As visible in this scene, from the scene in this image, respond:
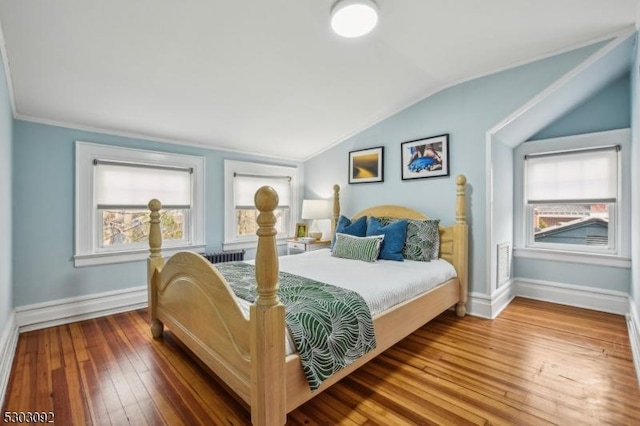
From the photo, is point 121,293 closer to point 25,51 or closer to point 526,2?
point 25,51

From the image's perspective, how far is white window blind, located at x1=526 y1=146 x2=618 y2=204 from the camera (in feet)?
10.4

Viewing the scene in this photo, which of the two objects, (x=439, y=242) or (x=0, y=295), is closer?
(x=0, y=295)

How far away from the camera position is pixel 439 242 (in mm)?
3176

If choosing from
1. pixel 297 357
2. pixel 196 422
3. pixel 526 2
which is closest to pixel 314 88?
pixel 526 2

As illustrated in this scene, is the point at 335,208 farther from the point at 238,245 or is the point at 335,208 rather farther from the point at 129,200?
the point at 129,200

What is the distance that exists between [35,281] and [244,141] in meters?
2.53

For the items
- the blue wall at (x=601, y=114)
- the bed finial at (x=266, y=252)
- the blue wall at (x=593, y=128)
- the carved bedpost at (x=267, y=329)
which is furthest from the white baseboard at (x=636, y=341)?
the bed finial at (x=266, y=252)

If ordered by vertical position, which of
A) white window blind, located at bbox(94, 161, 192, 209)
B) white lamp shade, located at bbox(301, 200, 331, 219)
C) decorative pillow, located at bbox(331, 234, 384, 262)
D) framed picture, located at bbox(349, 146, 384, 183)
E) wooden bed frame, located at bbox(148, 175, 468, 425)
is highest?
framed picture, located at bbox(349, 146, 384, 183)

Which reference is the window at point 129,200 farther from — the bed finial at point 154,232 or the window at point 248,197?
the bed finial at point 154,232

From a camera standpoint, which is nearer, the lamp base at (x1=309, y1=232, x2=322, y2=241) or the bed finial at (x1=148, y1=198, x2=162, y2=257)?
the bed finial at (x1=148, y1=198, x2=162, y2=257)

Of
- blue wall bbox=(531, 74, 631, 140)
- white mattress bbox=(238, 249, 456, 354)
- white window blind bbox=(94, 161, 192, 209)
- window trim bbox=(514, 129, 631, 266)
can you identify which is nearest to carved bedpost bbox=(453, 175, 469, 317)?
white mattress bbox=(238, 249, 456, 354)

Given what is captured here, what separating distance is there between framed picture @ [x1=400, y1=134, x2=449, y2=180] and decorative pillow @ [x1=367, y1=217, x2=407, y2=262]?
0.72m

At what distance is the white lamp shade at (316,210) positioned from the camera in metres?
4.24

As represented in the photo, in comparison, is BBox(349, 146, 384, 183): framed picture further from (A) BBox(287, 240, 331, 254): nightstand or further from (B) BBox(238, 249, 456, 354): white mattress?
(B) BBox(238, 249, 456, 354): white mattress
